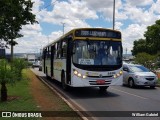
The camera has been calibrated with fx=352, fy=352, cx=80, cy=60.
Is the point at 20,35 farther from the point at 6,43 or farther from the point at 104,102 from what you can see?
the point at 104,102

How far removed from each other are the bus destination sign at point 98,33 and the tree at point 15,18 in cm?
1106

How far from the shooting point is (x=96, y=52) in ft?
55.8

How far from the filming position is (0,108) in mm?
11852

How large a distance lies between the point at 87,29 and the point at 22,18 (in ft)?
44.2

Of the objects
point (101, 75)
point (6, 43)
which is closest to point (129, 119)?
point (101, 75)

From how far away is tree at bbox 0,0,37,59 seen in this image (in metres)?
27.2

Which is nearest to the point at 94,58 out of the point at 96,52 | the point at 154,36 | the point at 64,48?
the point at 96,52

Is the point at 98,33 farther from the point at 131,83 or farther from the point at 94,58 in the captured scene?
the point at 131,83

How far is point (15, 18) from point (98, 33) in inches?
544

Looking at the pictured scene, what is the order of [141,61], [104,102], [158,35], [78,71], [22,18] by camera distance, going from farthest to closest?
1. [158,35]
2. [141,61]
3. [22,18]
4. [78,71]
5. [104,102]

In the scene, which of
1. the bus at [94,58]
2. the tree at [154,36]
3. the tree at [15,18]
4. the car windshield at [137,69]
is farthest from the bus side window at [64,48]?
the tree at [154,36]

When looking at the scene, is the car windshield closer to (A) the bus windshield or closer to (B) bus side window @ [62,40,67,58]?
(B) bus side window @ [62,40,67,58]

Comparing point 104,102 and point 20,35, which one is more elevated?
point 20,35

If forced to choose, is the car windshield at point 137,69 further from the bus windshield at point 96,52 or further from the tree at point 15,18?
the tree at point 15,18
